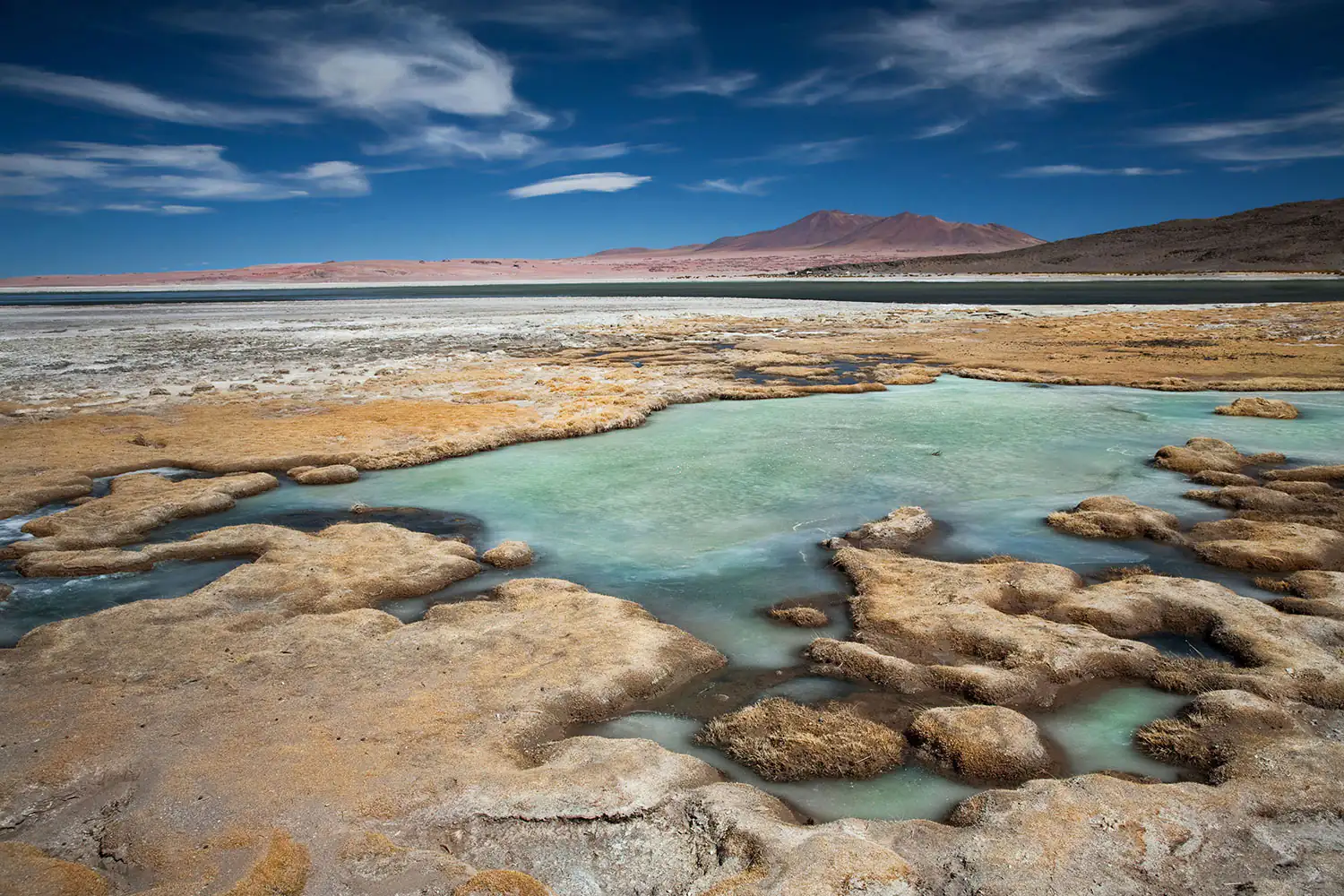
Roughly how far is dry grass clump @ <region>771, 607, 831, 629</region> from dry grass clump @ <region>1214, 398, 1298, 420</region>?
16215 millimetres

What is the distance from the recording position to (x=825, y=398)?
74.9ft

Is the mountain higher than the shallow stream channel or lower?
higher

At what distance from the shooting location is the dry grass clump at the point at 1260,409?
745 inches

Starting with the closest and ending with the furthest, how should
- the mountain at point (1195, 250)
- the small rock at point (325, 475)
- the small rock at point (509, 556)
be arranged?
the small rock at point (509, 556) < the small rock at point (325, 475) < the mountain at point (1195, 250)

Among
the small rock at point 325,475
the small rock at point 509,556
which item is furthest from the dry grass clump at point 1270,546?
the small rock at point 325,475

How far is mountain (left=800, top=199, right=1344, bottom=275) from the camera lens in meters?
124

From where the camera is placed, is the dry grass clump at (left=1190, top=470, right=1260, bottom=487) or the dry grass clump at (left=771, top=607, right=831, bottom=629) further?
the dry grass clump at (left=1190, top=470, right=1260, bottom=487)

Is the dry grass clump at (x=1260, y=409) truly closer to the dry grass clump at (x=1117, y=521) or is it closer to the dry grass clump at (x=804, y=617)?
the dry grass clump at (x=1117, y=521)

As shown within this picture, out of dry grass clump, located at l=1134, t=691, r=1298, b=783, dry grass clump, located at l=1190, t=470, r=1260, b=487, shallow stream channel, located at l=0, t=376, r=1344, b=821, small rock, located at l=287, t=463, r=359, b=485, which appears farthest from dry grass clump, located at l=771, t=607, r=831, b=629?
small rock, located at l=287, t=463, r=359, b=485

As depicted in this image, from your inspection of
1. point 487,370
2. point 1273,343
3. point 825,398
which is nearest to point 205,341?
point 487,370

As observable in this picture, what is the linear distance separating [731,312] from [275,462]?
48143 mm

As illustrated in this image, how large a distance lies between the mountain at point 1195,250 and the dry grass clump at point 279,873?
143 meters

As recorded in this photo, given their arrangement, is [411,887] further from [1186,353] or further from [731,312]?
[731,312]

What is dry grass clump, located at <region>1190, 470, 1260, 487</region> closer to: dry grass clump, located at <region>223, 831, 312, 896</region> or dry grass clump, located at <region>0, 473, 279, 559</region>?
dry grass clump, located at <region>223, 831, 312, 896</region>
